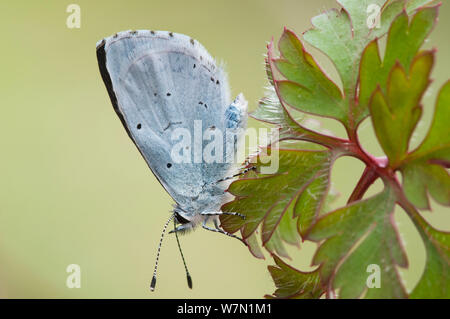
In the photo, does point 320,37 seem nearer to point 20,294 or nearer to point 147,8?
point 20,294

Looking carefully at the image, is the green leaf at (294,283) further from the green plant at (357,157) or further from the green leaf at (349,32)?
the green leaf at (349,32)

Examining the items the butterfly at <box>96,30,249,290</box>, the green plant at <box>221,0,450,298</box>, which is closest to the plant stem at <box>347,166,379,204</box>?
the green plant at <box>221,0,450,298</box>

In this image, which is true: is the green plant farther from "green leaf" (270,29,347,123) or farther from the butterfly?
the butterfly

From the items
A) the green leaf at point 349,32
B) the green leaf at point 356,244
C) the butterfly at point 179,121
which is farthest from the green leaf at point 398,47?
the butterfly at point 179,121

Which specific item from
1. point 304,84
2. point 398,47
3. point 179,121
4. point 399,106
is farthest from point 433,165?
point 179,121

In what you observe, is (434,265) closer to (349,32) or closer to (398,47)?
(398,47)
